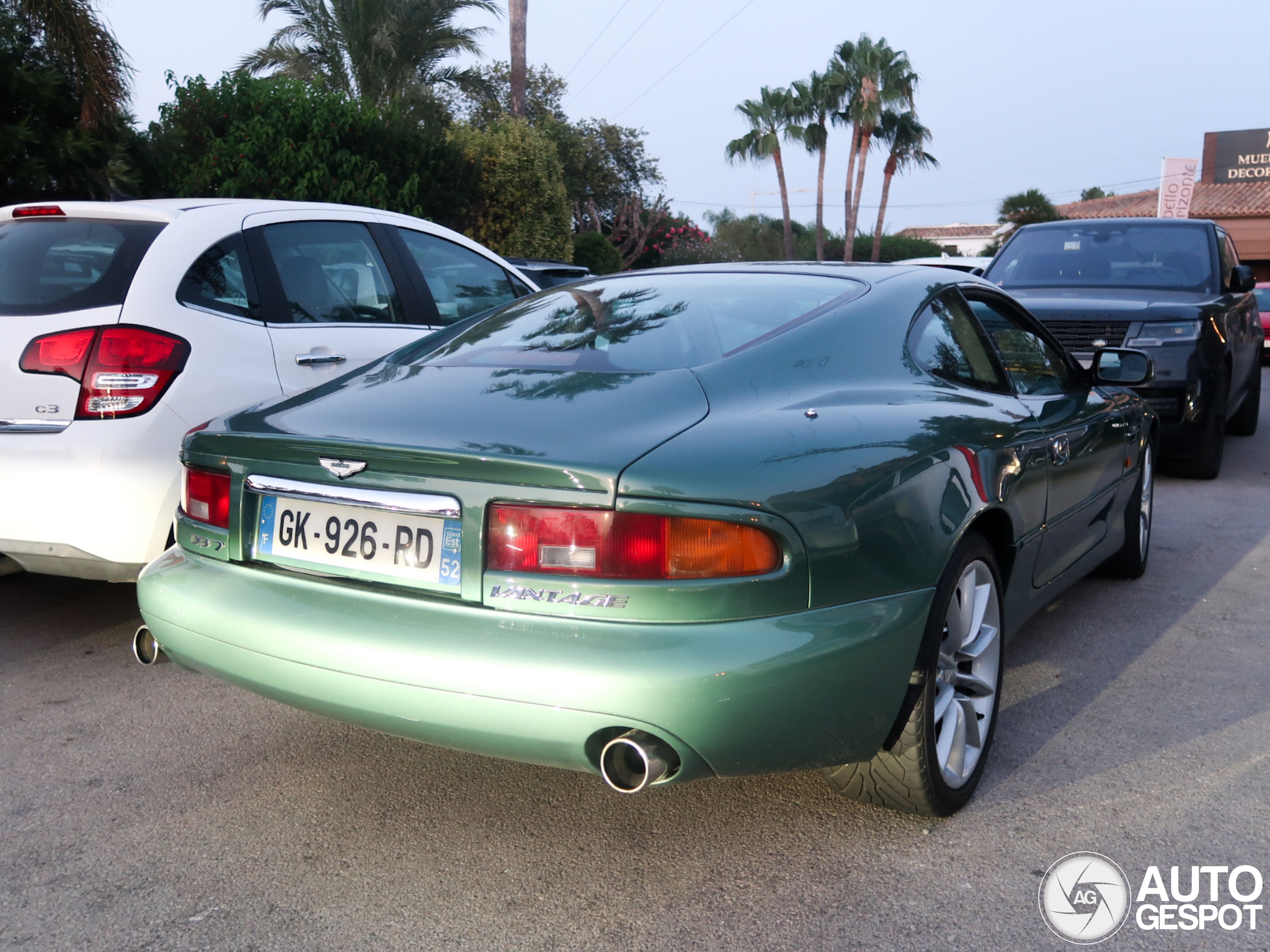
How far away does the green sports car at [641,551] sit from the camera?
2.19 metres

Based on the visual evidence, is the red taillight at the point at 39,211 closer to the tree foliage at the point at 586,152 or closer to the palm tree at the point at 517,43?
the palm tree at the point at 517,43

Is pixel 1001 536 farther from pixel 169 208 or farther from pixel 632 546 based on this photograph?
pixel 169 208

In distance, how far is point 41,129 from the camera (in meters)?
9.54

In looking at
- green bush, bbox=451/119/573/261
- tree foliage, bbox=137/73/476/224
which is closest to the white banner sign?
green bush, bbox=451/119/573/261

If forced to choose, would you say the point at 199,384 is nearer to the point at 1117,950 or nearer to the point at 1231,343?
the point at 1117,950

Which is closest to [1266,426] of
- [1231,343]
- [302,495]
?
[1231,343]

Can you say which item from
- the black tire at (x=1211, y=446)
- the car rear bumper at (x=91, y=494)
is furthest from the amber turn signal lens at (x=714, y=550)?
the black tire at (x=1211, y=446)

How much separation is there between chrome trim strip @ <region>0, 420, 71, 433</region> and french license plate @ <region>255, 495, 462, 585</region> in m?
1.42

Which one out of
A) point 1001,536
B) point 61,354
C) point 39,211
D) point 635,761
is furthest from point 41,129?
point 635,761

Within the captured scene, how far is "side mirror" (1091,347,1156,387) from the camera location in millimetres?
4234

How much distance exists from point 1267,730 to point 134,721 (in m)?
3.35

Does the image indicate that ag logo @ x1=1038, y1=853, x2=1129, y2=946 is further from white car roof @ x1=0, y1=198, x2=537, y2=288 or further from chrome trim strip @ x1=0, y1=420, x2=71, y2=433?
white car roof @ x1=0, y1=198, x2=537, y2=288

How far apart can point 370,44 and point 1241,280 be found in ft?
52.3

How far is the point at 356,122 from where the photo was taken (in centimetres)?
1440
